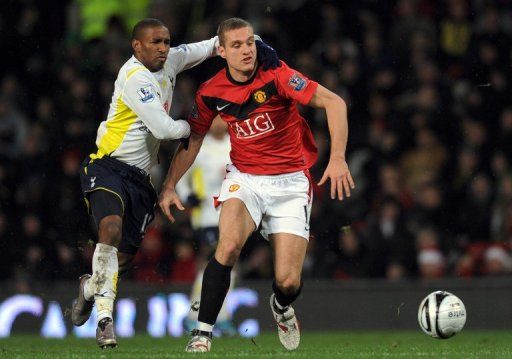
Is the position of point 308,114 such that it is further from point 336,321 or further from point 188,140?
point 188,140

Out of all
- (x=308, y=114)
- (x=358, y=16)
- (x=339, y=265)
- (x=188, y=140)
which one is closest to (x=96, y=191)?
(x=188, y=140)

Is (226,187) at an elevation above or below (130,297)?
above

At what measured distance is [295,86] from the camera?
8.05 meters

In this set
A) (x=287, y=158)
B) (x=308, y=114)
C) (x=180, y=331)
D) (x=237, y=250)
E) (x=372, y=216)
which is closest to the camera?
(x=237, y=250)

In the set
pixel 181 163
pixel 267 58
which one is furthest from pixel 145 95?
pixel 267 58

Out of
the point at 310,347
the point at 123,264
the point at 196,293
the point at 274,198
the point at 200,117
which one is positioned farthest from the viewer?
the point at 196,293

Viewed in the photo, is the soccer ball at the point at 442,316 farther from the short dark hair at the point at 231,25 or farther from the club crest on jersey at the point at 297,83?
the short dark hair at the point at 231,25

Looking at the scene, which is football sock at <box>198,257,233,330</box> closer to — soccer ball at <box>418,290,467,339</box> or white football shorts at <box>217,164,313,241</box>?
white football shorts at <box>217,164,313,241</box>

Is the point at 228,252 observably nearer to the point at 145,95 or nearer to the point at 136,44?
the point at 145,95

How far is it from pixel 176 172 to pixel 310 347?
1.70 meters

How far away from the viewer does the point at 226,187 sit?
8.25 meters

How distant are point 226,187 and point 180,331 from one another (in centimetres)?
423

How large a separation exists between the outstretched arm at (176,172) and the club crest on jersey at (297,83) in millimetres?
807

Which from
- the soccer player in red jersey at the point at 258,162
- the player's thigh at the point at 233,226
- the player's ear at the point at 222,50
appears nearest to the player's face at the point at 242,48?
the soccer player in red jersey at the point at 258,162
